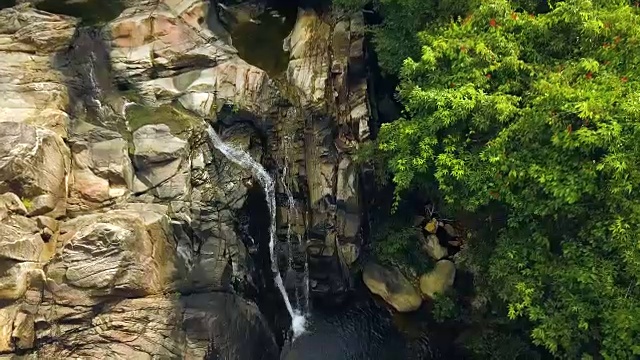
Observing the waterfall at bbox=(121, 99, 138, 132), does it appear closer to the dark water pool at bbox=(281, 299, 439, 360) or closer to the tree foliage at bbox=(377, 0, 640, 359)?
the tree foliage at bbox=(377, 0, 640, 359)

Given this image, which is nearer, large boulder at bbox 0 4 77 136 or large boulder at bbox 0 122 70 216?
large boulder at bbox 0 122 70 216

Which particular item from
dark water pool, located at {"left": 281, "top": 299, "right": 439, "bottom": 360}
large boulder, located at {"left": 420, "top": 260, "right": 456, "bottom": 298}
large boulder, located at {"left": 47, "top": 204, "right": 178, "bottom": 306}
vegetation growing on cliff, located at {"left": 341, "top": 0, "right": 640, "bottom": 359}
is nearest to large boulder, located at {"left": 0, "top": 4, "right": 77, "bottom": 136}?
large boulder, located at {"left": 47, "top": 204, "right": 178, "bottom": 306}

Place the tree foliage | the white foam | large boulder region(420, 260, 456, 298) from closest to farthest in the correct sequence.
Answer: the tree foliage
large boulder region(420, 260, 456, 298)
the white foam

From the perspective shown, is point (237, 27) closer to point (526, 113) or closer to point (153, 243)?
point (153, 243)

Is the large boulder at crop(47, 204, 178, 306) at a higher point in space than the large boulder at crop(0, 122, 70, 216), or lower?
lower

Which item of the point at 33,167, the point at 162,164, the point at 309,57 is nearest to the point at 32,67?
the point at 33,167

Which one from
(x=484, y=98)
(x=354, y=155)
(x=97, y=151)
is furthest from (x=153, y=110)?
(x=484, y=98)
